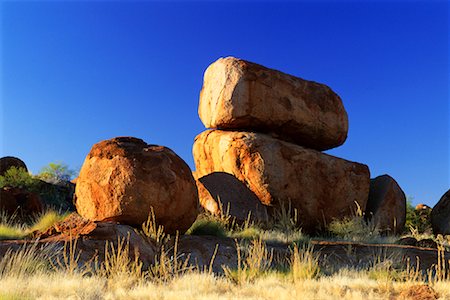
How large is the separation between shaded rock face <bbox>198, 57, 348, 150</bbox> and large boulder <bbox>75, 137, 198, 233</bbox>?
21.0ft

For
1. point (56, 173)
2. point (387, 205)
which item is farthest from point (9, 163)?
point (387, 205)

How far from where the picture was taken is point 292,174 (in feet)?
52.1

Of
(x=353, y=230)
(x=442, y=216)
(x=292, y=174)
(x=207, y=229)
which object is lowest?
(x=207, y=229)

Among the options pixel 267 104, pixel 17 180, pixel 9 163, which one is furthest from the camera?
pixel 9 163

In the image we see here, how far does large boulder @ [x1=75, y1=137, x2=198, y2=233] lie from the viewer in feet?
31.6

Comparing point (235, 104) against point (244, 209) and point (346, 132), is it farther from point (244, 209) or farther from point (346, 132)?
point (346, 132)

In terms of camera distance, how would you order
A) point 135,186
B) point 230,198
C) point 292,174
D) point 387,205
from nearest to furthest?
point 135,186
point 230,198
point 292,174
point 387,205

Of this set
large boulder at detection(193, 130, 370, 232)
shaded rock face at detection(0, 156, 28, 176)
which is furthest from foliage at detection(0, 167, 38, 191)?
large boulder at detection(193, 130, 370, 232)

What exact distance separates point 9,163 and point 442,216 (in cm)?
2088

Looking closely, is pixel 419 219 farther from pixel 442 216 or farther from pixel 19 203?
pixel 19 203

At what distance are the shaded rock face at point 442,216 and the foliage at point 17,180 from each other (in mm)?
17431

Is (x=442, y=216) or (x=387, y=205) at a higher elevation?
(x=387, y=205)

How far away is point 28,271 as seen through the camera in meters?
7.15

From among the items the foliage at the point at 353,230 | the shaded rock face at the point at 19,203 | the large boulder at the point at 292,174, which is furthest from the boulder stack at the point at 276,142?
the shaded rock face at the point at 19,203
